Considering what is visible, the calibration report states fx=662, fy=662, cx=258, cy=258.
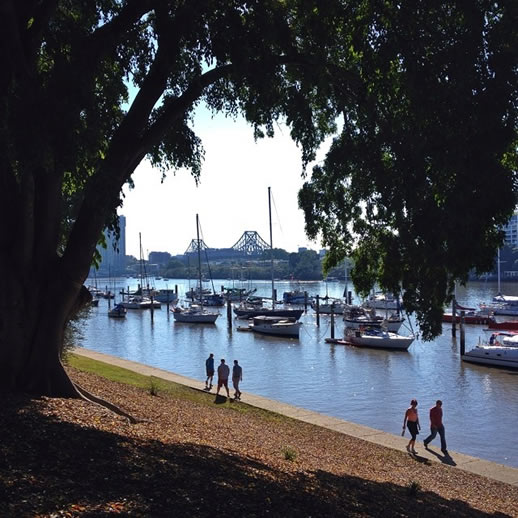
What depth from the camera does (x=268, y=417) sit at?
18734 millimetres

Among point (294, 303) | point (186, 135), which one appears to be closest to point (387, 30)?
point (186, 135)

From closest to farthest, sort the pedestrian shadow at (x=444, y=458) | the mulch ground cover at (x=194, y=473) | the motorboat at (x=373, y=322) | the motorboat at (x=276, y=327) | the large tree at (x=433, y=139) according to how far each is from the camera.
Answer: the mulch ground cover at (x=194, y=473)
the large tree at (x=433, y=139)
the pedestrian shadow at (x=444, y=458)
the motorboat at (x=276, y=327)
the motorboat at (x=373, y=322)

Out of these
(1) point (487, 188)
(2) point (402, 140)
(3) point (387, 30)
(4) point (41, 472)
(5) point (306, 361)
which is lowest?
(5) point (306, 361)

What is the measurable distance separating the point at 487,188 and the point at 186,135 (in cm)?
716

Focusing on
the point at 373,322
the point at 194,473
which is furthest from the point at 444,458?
the point at 373,322

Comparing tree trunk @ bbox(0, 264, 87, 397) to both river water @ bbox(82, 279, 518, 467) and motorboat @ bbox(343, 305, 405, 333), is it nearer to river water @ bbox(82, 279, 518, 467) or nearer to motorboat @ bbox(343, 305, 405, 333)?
river water @ bbox(82, 279, 518, 467)

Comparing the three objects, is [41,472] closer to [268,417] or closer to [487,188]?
[487,188]

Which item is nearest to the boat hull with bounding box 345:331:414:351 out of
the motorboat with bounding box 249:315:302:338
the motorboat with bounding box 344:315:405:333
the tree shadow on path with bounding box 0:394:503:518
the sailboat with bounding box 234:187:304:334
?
the motorboat with bounding box 344:315:405:333

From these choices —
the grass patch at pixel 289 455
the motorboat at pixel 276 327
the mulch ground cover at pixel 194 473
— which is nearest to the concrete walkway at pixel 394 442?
the mulch ground cover at pixel 194 473

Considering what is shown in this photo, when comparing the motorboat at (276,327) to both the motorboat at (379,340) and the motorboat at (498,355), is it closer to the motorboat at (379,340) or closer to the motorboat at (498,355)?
the motorboat at (379,340)

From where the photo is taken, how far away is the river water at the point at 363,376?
24.2m

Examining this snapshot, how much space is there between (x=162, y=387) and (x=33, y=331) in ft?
33.4

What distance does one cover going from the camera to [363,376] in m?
35.8

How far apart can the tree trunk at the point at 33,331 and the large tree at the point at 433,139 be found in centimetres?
546
